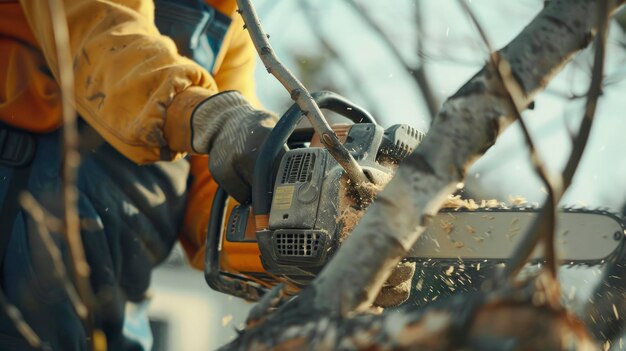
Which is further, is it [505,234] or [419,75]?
[419,75]

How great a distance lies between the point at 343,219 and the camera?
5.74 feet

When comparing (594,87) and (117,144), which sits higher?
(594,87)

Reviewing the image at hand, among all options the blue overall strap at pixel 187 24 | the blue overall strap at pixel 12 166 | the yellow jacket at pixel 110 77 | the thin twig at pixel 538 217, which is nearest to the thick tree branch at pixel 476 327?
the thin twig at pixel 538 217

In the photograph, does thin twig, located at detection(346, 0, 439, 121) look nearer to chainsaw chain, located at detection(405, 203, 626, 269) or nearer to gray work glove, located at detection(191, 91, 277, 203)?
gray work glove, located at detection(191, 91, 277, 203)

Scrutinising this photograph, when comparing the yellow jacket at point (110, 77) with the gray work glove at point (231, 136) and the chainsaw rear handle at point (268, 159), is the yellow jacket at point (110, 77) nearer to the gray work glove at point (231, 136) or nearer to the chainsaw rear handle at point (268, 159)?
the gray work glove at point (231, 136)

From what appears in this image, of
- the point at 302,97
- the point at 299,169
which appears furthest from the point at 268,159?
the point at 302,97

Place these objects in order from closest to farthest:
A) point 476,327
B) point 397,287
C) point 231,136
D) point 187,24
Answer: point 476,327, point 397,287, point 231,136, point 187,24

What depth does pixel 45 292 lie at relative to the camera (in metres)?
2.32

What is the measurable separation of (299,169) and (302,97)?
31cm

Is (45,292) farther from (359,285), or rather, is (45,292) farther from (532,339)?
(532,339)

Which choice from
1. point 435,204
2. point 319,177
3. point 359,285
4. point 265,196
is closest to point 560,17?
point 435,204

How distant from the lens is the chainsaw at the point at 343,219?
1.76m

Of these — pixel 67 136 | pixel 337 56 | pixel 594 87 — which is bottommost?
pixel 337 56

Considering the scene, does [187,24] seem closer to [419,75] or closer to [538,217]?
[538,217]
